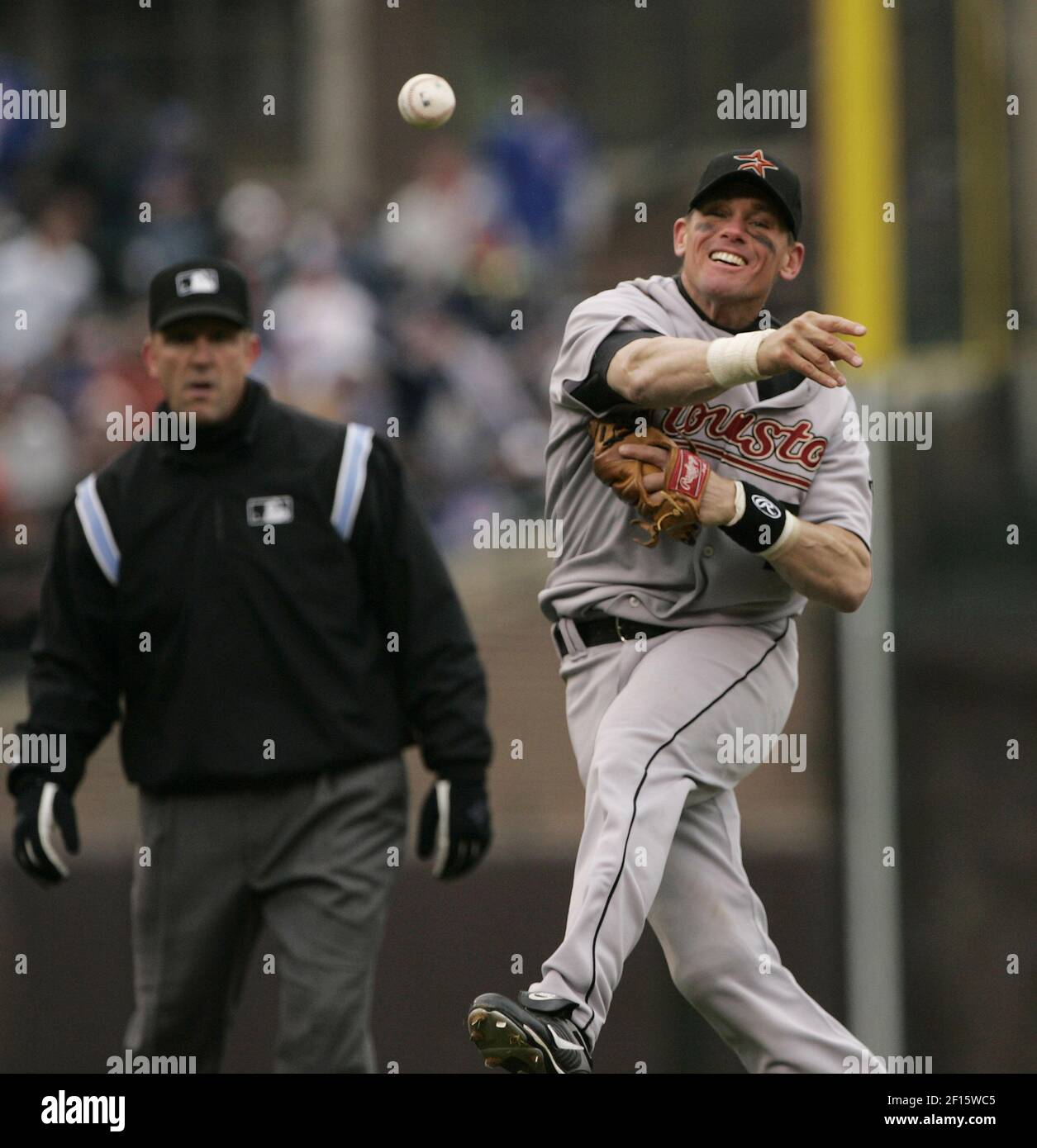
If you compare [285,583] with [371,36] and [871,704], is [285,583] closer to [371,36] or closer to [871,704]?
[871,704]

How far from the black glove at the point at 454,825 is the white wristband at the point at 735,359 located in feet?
6.33

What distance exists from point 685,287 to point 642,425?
354mm

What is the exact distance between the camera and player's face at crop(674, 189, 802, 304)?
16.6ft

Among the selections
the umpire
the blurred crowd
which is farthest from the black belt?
the blurred crowd

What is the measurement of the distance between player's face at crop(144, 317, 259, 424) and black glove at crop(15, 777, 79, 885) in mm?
1028

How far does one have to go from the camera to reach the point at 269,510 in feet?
21.1

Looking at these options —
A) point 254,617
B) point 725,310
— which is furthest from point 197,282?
point 725,310

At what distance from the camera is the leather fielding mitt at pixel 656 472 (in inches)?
194

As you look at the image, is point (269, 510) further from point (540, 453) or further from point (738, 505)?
point (540, 453)

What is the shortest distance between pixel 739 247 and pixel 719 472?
1.55ft

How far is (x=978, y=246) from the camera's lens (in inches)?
459

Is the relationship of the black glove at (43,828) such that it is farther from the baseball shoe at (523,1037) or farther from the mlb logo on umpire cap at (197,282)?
the baseball shoe at (523,1037)

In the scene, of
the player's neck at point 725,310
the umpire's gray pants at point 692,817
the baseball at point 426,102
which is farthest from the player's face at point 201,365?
the player's neck at point 725,310

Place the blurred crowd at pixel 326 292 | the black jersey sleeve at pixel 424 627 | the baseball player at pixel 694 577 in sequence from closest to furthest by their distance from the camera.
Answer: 1. the baseball player at pixel 694 577
2. the black jersey sleeve at pixel 424 627
3. the blurred crowd at pixel 326 292
